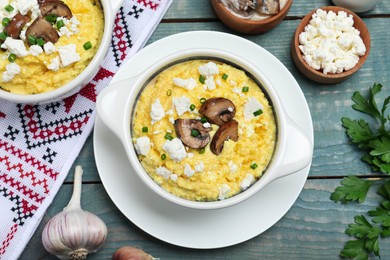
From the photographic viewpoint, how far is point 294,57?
241 cm

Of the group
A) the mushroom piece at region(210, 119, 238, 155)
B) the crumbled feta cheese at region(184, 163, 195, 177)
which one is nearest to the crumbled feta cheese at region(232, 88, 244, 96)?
the mushroom piece at region(210, 119, 238, 155)

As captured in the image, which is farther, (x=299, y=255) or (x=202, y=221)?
(x=299, y=255)

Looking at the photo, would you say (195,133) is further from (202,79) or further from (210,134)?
(202,79)

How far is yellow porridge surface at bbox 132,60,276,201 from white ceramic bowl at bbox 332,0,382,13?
72 centimetres

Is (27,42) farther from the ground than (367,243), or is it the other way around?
(27,42)

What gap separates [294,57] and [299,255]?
92cm

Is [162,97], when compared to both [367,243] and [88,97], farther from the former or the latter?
[367,243]

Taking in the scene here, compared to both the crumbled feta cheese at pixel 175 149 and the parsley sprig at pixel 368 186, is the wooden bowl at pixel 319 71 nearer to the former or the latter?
the parsley sprig at pixel 368 186

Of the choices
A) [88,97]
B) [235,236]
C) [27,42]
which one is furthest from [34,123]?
[235,236]

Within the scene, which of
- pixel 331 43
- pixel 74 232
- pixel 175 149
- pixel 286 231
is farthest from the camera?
pixel 286 231

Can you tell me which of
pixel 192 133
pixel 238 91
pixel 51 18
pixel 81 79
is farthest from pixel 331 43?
pixel 51 18

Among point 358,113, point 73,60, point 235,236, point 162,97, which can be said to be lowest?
point 235,236

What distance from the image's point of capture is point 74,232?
2229 millimetres

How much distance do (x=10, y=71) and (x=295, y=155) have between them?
1.15m
